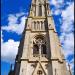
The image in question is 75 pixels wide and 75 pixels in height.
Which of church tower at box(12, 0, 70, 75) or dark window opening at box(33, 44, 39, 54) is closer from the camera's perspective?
church tower at box(12, 0, 70, 75)

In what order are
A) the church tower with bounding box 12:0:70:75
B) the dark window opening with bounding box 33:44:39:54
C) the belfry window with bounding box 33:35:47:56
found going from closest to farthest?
the church tower with bounding box 12:0:70:75 < the belfry window with bounding box 33:35:47:56 < the dark window opening with bounding box 33:44:39:54

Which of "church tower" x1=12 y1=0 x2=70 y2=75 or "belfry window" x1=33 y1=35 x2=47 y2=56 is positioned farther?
"belfry window" x1=33 y1=35 x2=47 y2=56

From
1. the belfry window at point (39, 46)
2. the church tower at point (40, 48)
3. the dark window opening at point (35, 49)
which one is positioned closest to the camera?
the church tower at point (40, 48)

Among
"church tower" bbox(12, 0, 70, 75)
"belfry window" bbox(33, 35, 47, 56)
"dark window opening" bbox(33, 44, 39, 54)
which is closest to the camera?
"church tower" bbox(12, 0, 70, 75)

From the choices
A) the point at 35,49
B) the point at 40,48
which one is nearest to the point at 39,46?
the point at 40,48

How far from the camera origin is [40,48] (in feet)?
147

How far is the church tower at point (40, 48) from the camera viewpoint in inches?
1615

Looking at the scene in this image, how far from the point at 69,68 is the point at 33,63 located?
6877 mm

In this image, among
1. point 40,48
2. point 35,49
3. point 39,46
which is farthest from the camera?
point 39,46

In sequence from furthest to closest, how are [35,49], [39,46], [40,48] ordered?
[39,46]
[35,49]
[40,48]

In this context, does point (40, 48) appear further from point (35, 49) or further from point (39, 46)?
point (35, 49)

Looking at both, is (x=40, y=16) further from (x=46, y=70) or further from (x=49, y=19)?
(x=46, y=70)

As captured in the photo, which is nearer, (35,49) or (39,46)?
(35,49)

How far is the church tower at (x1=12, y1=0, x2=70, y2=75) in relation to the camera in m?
41.0
